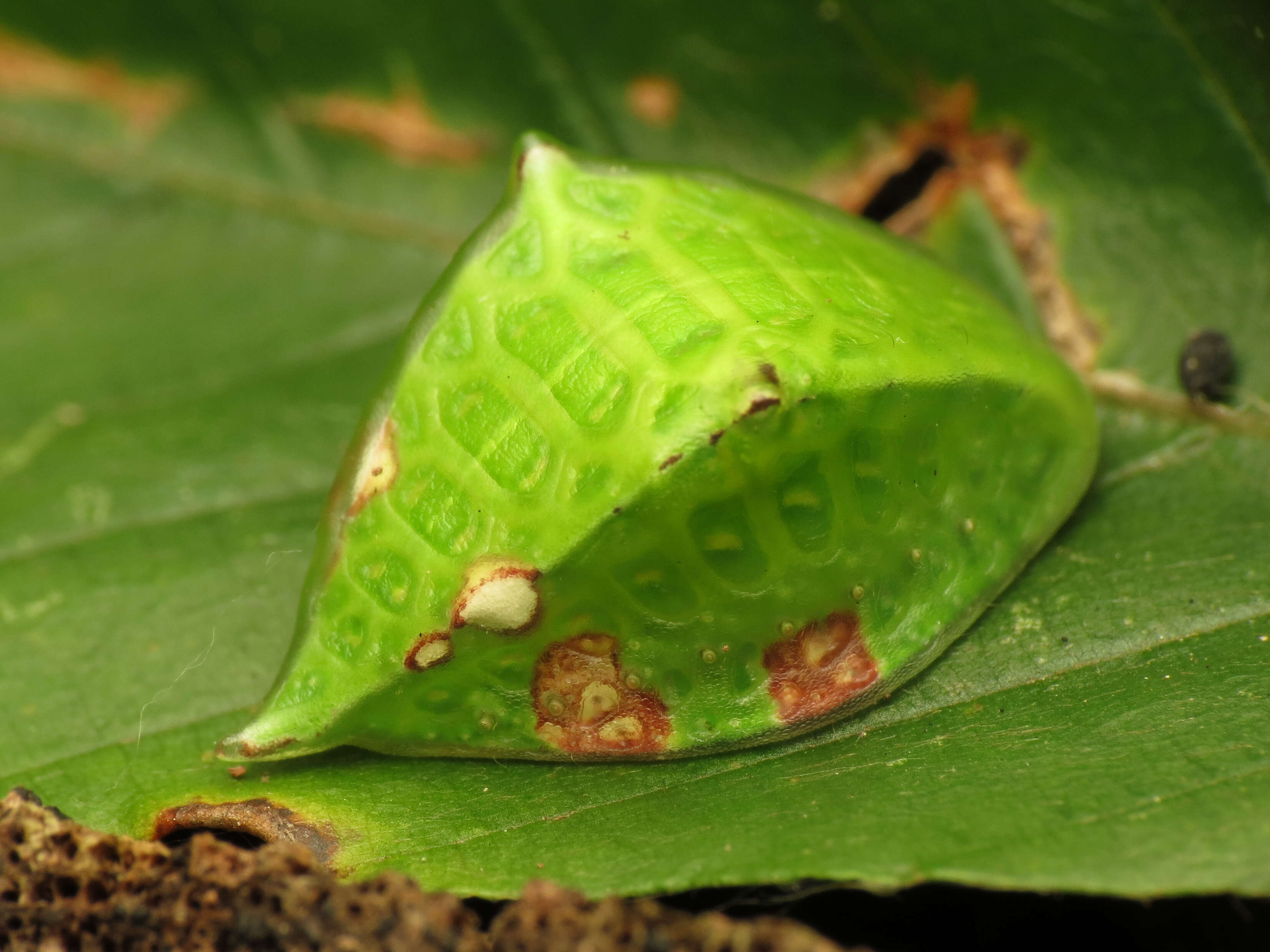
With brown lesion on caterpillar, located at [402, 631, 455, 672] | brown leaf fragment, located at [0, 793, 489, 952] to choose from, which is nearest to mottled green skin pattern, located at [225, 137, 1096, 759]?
brown lesion on caterpillar, located at [402, 631, 455, 672]

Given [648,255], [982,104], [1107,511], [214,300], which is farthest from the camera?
[214,300]

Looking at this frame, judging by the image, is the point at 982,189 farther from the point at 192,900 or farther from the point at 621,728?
the point at 192,900

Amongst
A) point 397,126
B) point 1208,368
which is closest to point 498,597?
point 1208,368

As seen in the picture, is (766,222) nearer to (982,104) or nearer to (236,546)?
(982,104)

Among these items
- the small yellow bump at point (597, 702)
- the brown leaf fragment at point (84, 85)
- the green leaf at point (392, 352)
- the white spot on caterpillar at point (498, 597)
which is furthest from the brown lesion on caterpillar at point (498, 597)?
the brown leaf fragment at point (84, 85)

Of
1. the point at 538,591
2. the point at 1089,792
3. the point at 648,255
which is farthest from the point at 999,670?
the point at 648,255

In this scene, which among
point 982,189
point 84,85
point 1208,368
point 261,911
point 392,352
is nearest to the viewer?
point 261,911
